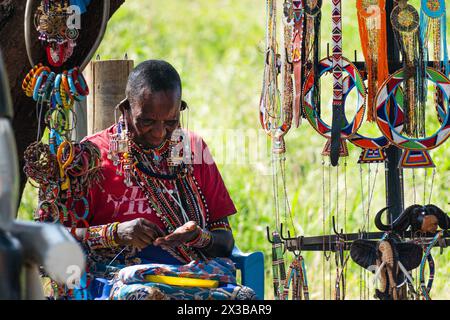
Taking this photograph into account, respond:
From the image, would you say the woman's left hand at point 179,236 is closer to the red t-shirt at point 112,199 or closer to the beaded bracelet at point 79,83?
the red t-shirt at point 112,199

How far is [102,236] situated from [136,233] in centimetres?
15

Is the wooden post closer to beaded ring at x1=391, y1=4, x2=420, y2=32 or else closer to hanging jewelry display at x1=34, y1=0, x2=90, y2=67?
hanging jewelry display at x1=34, y1=0, x2=90, y2=67

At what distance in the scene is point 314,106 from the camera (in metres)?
4.46

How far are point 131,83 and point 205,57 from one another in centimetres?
605

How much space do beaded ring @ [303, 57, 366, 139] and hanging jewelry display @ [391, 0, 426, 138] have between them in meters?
0.19

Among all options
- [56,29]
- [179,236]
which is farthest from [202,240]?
[56,29]

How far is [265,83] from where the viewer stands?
15.1 feet

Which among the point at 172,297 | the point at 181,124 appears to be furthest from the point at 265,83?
the point at 172,297

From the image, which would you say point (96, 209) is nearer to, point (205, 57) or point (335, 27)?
point (335, 27)

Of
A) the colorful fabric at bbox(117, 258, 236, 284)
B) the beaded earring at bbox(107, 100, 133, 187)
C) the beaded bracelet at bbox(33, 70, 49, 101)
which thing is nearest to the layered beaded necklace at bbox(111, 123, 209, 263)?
the beaded earring at bbox(107, 100, 133, 187)

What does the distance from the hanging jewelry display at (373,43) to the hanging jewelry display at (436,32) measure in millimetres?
165

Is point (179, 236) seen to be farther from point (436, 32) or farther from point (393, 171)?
point (436, 32)

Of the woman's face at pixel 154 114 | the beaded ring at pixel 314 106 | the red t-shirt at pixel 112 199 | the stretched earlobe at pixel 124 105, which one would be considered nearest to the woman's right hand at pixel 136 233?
the red t-shirt at pixel 112 199

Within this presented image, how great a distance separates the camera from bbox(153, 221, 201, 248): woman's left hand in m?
4.10
